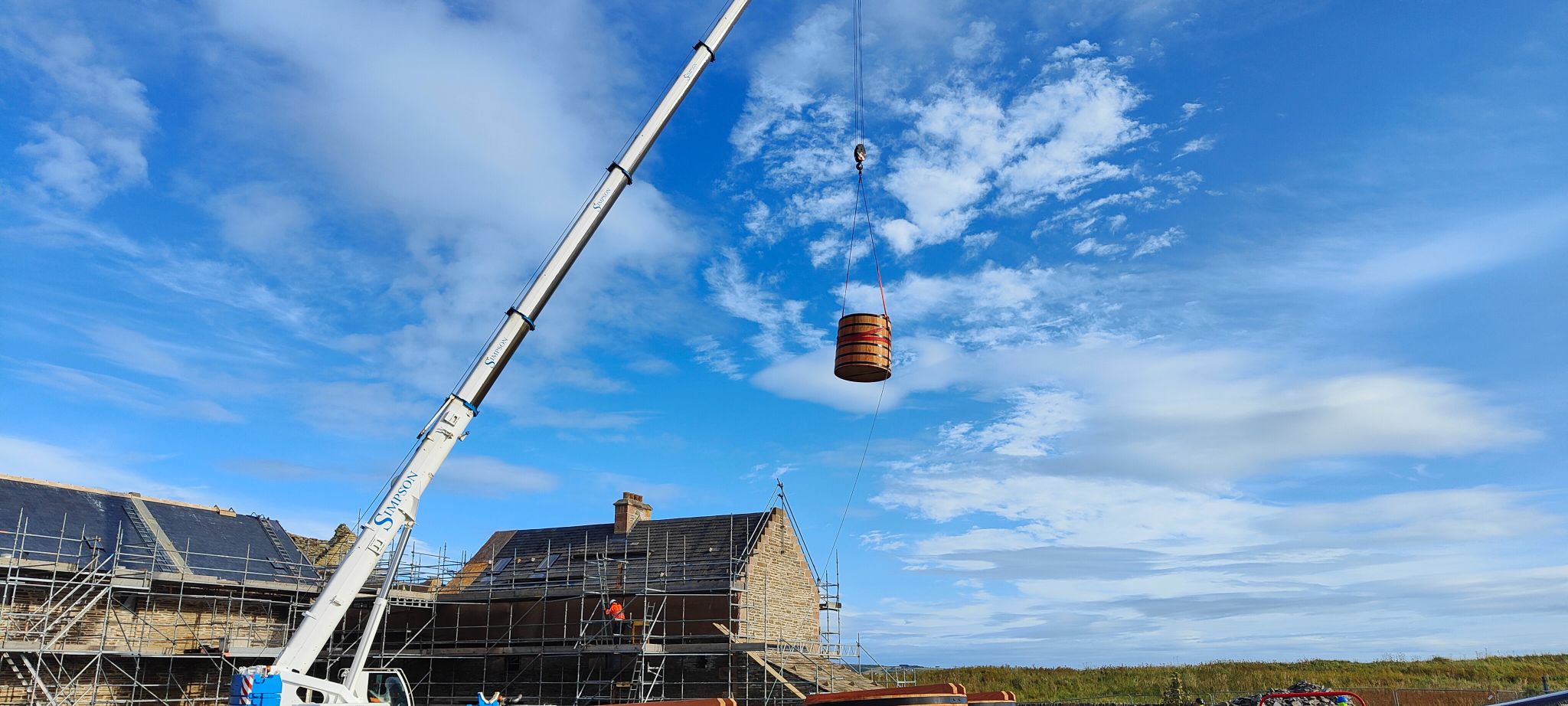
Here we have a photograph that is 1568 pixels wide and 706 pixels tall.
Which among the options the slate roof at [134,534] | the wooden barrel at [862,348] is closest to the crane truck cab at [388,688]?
the slate roof at [134,534]

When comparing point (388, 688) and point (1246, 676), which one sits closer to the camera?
point (388, 688)

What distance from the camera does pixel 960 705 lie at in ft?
49.1

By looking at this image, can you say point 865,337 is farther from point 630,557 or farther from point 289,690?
point 630,557

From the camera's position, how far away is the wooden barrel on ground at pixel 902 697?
14.5 m

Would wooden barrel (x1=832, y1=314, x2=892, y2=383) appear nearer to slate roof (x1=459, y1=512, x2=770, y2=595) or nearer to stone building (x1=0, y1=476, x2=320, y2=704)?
slate roof (x1=459, y1=512, x2=770, y2=595)

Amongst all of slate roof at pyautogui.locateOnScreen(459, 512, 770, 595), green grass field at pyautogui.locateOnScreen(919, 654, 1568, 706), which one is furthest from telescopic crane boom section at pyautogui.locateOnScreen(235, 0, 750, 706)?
green grass field at pyautogui.locateOnScreen(919, 654, 1568, 706)

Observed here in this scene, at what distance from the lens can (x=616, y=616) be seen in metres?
28.3

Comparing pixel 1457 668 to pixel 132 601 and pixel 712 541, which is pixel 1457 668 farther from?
pixel 132 601

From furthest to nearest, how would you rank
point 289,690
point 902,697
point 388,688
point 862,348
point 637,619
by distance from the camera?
point 637,619
point 388,688
point 289,690
point 862,348
point 902,697

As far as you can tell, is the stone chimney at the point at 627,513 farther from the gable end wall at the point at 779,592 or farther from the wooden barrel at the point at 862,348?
the wooden barrel at the point at 862,348

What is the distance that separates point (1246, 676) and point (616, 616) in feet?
73.6

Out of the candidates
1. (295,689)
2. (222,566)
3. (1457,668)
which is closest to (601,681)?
(222,566)

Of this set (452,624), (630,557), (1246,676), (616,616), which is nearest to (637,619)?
(616,616)

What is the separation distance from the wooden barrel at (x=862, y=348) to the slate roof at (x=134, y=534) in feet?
59.6
